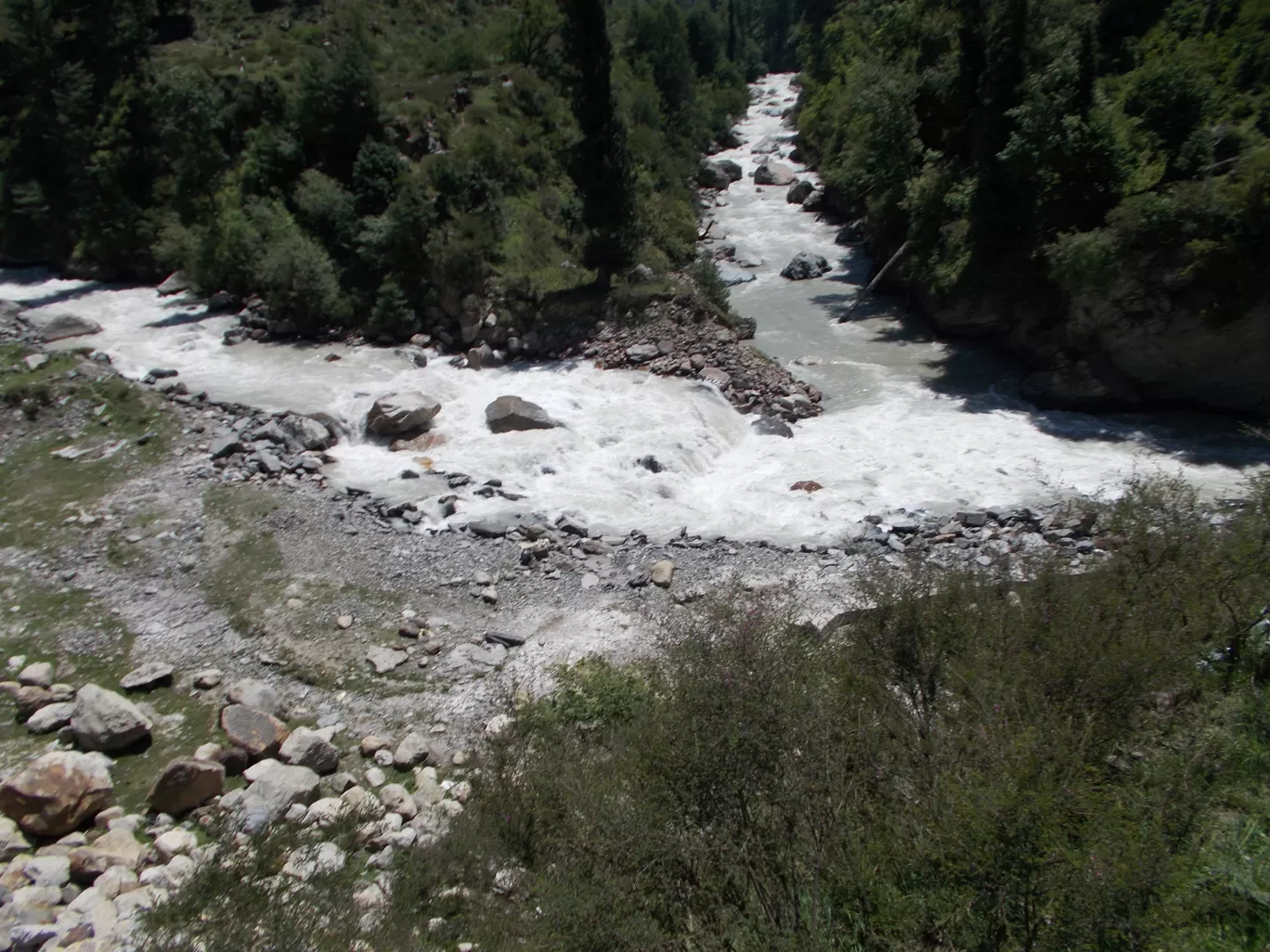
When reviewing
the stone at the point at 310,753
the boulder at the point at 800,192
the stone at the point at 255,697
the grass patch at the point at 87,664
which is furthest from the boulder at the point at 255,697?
the boulder at the point at 800,192

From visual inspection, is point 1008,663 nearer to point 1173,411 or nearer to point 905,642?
point 905,642

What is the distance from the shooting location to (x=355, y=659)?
11141 mm

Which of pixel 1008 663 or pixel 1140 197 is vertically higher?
pixel 1140 197

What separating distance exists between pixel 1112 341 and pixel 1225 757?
14234 millimetres

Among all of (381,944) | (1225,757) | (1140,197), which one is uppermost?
(1140,197)

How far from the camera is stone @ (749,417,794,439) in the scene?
1781 cm

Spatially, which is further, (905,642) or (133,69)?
(133,69)

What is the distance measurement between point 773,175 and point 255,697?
3463cm

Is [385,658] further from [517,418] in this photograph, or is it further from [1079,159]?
[1079,159]

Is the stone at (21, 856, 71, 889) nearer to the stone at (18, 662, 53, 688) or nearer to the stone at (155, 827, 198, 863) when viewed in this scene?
the stone at (155, 827, 198, 863)

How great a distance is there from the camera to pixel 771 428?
17938mm

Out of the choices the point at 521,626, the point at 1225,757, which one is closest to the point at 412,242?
the point at 521,626

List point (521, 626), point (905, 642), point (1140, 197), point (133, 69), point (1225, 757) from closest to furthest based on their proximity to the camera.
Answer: point (1225, 757) → point (905, 642) → point (521, 626) → point (1140, 197) → point (133, 69)

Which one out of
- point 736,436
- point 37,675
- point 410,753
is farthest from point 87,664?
point 736,436
